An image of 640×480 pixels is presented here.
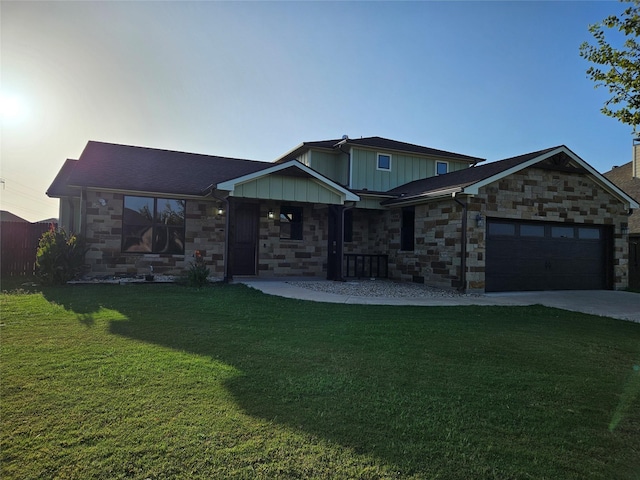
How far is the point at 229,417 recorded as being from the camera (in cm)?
288

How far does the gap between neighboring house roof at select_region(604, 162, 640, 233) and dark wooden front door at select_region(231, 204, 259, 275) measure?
592 inches

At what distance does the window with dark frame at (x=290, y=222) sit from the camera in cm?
1391

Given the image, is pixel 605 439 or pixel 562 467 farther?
pixel 605 439

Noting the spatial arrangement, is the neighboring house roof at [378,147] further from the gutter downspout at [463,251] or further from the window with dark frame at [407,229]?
the gutter downspout at [463,251]

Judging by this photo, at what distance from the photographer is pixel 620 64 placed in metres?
7.01

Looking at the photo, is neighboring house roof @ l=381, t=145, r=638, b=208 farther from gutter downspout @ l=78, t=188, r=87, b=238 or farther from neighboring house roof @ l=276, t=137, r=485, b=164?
gutter downspout @ l=78, t=188, r=87, b=238

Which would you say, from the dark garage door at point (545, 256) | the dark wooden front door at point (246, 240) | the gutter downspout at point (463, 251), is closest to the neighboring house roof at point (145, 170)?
Answer: the dark wooden front door at point (246, 240)

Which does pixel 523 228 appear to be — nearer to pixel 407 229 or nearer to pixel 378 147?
pixel 407 229

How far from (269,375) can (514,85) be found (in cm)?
1177

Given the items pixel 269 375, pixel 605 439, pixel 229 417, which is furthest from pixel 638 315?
pixel 229 417

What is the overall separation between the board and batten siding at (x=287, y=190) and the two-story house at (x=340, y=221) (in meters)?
0.03

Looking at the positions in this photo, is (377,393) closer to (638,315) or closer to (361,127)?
(638,315)

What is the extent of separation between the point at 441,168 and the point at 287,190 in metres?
9.17

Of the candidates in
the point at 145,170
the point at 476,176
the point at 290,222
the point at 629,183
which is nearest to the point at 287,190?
the point at 290,222
